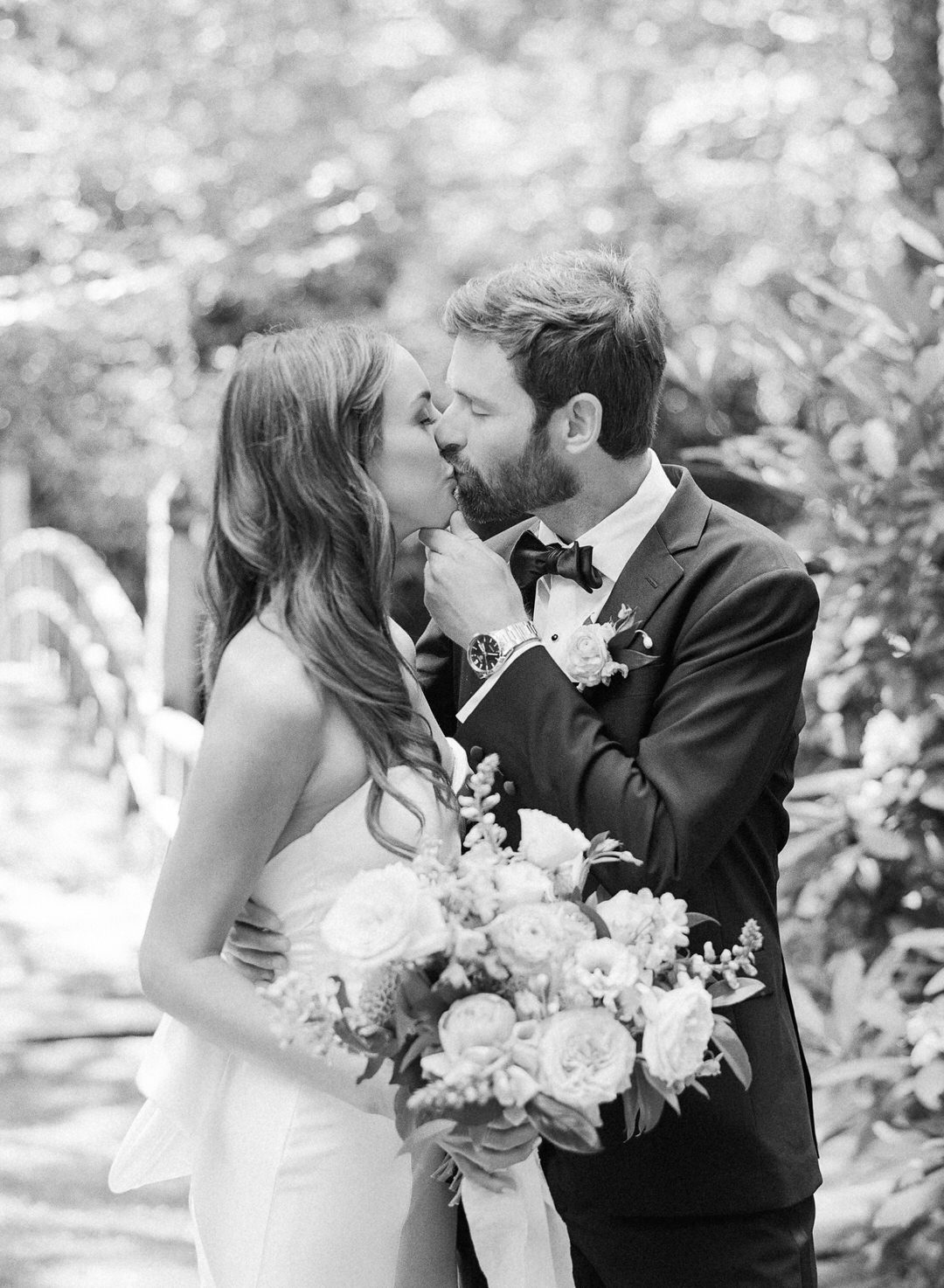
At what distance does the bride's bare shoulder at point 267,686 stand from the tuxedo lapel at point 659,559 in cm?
49

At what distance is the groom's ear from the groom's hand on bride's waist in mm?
1038

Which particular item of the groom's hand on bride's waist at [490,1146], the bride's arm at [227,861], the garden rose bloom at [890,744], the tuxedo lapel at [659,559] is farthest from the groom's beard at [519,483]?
the garden rose bloom at [890,744]

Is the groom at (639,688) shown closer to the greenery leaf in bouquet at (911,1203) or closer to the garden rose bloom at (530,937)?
the garden rose bloom at (530,937)

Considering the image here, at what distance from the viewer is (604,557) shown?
2387mm

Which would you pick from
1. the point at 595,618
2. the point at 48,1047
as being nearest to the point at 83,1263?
the point at 48,1047

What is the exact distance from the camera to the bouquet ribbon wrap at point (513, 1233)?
2.04 metres

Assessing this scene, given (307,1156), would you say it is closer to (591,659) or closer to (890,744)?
(591,659)

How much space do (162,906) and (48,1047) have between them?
386 cm

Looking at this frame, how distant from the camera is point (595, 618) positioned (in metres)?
2.34

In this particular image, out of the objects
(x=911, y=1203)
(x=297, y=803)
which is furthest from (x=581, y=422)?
(x=911, y=1203)

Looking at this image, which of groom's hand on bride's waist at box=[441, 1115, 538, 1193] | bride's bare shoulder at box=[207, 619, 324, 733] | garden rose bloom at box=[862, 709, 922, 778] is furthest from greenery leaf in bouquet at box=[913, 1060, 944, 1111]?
bride's bare shoulder at box=[207, 619, 324, 733]

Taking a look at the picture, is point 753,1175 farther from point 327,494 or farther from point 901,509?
point 901,509

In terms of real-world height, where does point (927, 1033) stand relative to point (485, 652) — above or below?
below

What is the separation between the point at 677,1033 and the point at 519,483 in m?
0.96
